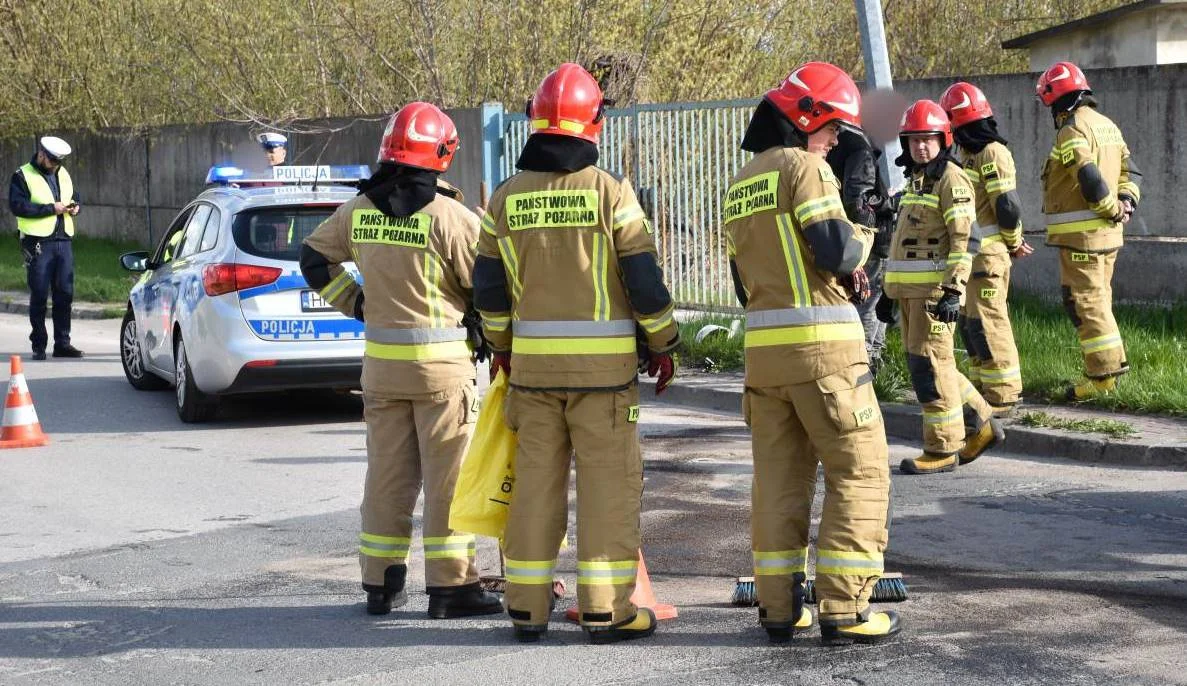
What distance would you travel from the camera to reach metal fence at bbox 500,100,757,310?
45.5 ft

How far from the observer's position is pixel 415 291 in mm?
6117

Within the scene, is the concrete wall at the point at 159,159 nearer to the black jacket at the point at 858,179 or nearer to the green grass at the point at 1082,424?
the green grass at the point at 1082,424

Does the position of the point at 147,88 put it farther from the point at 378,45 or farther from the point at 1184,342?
the point at 1184,342

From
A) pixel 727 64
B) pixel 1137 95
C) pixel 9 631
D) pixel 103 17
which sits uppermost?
pixel 103 17

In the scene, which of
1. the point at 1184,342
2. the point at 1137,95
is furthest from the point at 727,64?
the point at 1184,342

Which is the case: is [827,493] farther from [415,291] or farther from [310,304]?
[310,304]

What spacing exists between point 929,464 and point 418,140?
3.83 m

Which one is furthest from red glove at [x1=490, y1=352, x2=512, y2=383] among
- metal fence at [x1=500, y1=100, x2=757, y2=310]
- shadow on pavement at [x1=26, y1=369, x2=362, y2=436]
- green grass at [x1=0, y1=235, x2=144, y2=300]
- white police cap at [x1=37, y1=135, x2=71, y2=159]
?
green grass at [x1=0, y1=235, x2=144, y2=300]

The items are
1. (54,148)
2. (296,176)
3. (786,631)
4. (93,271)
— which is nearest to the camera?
(786,631)

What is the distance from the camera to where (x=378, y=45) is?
20234 mm

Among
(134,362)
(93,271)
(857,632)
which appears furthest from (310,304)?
(93,271)

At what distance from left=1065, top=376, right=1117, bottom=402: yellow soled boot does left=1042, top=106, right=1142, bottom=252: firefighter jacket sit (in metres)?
0.90

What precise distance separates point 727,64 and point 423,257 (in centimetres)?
1363

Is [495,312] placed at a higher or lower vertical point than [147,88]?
lower
